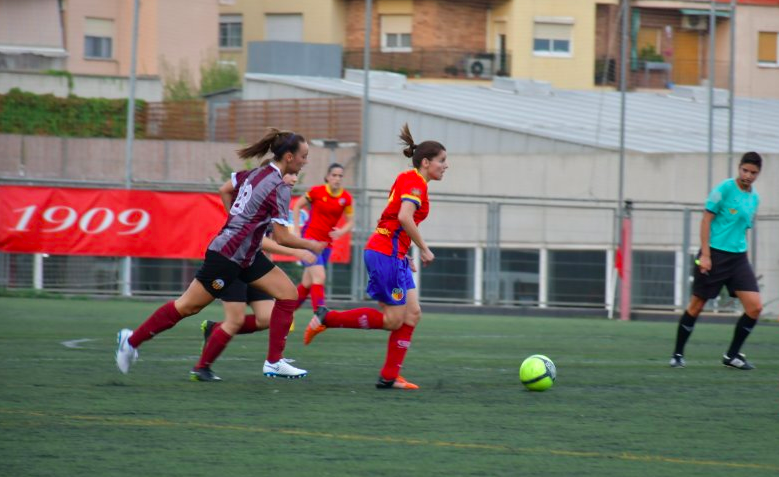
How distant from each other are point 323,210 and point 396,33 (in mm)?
27999

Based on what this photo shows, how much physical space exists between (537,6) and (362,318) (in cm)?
2838

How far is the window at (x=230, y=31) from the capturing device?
46.8 metres

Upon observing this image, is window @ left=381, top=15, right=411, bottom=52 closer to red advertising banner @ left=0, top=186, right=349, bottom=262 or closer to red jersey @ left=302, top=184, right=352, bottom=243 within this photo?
red advertising banner @ left=0, top=186, right=349, bottom=262

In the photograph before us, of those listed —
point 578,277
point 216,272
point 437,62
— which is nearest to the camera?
point 216,272

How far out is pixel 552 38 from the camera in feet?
118

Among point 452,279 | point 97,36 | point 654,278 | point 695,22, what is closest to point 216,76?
point 97,36

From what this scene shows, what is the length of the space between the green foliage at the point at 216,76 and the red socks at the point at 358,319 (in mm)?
36175

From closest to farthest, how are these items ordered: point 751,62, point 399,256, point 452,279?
1. point 399,256
2. point 452,279
3. point 751,62

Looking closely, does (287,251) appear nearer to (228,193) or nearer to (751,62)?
(228,193)

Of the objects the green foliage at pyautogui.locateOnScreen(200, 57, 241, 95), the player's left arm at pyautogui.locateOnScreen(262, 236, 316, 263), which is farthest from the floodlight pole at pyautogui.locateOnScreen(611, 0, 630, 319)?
the green foliage at pyautogui.locateOnScreen(200, 57, 241, 95)

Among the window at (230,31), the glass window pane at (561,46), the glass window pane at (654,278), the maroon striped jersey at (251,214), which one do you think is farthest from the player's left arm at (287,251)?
the window at (230,31)

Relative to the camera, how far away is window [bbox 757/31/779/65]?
23.4 meters

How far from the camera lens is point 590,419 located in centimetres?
730

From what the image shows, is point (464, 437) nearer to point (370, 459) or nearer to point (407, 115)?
point (370, 459)
